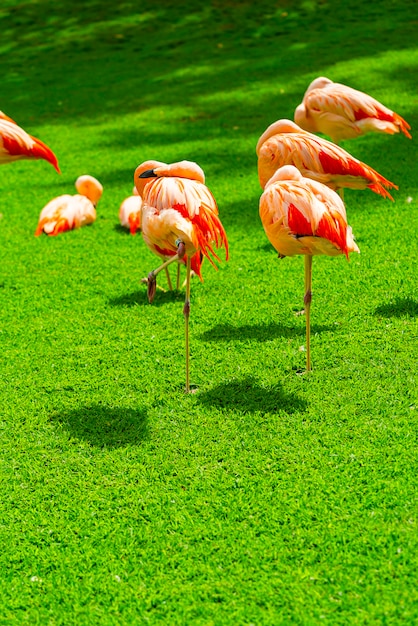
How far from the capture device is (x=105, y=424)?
3.58 meters

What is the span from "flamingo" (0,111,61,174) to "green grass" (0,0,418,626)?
849mm

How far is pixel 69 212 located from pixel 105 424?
9.84 feet

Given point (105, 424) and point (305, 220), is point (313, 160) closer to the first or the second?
point (305, 220)

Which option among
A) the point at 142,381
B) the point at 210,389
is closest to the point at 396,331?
the point at 210,389

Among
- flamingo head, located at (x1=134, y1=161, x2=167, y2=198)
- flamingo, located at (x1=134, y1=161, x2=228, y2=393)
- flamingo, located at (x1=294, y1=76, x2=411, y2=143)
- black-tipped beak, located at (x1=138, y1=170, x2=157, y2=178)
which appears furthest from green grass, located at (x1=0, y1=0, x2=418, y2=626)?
black-tipped beak, located at (x1=138, y1=170, x2=157, y2=178)

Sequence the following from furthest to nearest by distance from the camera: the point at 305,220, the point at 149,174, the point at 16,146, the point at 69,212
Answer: the point at 69,212 < the point at 16,146 < the point at 149,174 < the point at 305,220

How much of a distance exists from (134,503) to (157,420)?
1.93 ft

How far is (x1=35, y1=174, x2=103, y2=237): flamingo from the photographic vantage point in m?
6.17

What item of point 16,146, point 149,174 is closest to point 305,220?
point 149,174

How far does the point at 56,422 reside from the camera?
3.62 meters

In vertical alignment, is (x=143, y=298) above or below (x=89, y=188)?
below

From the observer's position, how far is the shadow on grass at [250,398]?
11.8 feet

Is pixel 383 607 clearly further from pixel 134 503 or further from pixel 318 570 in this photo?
pixel 134 503

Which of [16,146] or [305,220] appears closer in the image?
[305,220]
